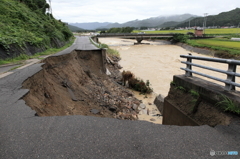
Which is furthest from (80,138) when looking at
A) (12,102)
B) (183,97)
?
(183,97)

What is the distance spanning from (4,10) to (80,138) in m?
18.7

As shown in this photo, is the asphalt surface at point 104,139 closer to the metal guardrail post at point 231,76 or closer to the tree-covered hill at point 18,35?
the metal guardrail post at point 231,76

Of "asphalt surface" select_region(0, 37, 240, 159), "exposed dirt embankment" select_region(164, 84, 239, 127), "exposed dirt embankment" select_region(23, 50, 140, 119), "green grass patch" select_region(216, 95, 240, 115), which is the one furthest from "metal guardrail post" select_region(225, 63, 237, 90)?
"exposed dirt embankment" select_region(23, 50, 140, 119)

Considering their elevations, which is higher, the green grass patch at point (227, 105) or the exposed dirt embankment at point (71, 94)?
the green grass patch at point (227, 105)

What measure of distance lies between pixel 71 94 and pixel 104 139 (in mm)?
5993

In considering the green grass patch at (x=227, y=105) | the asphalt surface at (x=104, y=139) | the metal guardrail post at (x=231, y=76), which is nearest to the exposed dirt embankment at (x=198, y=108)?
the green grass patch at (x=227, y=105)

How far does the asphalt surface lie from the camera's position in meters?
2.47

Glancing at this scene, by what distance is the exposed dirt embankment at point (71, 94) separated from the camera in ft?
19.1

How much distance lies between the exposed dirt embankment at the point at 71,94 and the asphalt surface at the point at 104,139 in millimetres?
1194

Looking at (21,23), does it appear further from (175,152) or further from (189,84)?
(175,152)

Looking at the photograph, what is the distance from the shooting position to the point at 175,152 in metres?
2.47

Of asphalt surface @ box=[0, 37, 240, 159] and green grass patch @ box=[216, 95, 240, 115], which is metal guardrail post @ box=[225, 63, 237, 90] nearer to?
green grass patch @ box=[216, 95, 240, 115]

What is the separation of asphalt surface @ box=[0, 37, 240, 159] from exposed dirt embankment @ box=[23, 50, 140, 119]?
47.0 inches

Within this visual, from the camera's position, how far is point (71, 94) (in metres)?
8.38
